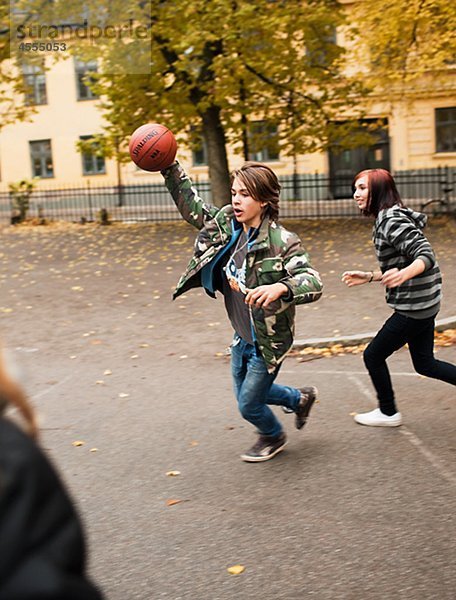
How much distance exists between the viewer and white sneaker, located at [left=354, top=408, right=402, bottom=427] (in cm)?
586

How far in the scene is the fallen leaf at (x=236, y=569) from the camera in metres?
3.83

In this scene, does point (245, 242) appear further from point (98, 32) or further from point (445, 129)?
point (445, 129)

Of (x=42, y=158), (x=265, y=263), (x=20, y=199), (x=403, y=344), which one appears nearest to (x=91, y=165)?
(x=42, y=158)

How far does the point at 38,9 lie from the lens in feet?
68.5

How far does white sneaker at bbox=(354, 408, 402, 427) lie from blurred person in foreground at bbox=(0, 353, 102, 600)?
4.59 meters

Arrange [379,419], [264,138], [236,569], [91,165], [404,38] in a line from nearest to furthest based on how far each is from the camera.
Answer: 1. [236,569]
2. [379,419]
3. [404,38]
4. [264,138]
5. [91,165]

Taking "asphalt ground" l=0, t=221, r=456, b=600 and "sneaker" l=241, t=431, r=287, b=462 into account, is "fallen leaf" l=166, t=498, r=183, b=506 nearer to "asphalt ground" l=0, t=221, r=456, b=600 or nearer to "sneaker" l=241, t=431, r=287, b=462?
"asphalt ground" l=0, t=221, r=456, b=600

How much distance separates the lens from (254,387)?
16.6 feet

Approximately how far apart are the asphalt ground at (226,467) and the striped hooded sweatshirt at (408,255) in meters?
0.92

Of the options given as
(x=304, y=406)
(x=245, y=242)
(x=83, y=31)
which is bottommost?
(x=304, y=406)

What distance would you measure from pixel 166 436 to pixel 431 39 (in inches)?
583

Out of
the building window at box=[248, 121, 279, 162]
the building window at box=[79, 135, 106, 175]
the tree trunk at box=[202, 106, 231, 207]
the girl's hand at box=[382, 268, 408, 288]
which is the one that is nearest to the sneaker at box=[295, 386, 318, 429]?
the girl's hand at box=[382, 268, 408, 288]

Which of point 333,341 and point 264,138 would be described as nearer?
point 333,341

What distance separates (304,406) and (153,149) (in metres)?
1.95
